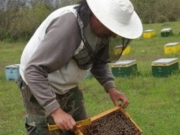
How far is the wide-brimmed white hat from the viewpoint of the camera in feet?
6.81

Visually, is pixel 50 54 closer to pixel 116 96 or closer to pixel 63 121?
pixel 63 121

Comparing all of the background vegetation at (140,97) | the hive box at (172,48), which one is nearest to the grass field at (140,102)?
the background vegetation at (140,97)

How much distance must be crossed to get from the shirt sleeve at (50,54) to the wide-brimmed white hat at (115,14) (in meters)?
0.14

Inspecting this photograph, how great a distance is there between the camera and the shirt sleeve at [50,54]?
211cm

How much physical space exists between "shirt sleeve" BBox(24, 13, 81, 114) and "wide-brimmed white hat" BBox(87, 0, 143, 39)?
0.14 m

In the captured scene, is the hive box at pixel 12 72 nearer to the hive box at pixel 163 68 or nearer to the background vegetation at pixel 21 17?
the hive box at pixel 163 68

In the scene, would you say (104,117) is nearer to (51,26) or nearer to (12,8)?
(51,26)

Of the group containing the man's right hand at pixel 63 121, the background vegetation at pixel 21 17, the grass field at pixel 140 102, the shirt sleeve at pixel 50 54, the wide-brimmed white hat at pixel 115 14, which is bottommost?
the background vegetation at pixel 21 17

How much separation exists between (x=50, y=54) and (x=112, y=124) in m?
0.63

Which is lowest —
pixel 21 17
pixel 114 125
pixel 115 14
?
pixel 21 17

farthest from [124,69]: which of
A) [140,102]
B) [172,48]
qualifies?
[172,48]

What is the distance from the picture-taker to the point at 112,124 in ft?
8.04

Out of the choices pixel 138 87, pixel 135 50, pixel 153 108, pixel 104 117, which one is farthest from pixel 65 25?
pixel 135 50

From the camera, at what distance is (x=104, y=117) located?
2402mm
